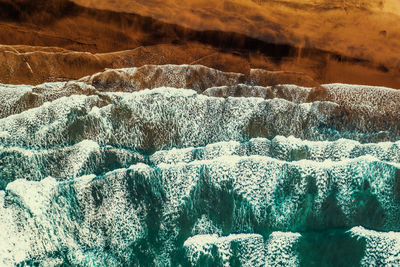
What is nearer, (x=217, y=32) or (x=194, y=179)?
(x=194, y=179)

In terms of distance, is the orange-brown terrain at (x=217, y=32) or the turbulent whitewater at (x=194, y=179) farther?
the orange-brown terrain at (x=217, y=32)

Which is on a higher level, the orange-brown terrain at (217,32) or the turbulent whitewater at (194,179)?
the orange-brown terrain at (217,32)

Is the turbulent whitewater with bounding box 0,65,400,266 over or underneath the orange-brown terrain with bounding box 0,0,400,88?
underneath

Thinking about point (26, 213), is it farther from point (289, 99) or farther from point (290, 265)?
point (289, 99)

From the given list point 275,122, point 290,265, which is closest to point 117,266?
point 290,265

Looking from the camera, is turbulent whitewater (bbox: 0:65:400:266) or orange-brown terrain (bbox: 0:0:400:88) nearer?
turbulent whitewater (bbox: 0:65:400:266)
